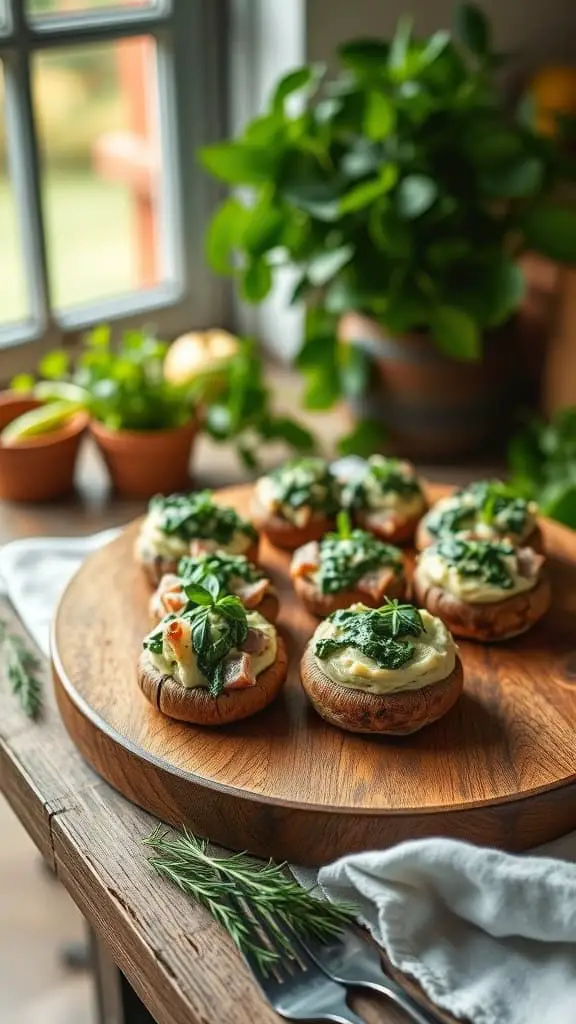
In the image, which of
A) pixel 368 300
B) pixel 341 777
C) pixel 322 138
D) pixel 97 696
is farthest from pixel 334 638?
pixel 322 138

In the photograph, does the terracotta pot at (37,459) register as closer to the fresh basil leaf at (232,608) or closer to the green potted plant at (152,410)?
the green potted plant at (152,410)

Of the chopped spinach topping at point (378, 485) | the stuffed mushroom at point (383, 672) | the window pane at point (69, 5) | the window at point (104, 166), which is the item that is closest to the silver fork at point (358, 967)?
the stuffed mushroom at point (383, 672)

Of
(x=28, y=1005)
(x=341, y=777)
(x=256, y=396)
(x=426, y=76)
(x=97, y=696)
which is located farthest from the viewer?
(x=28, y=1005)

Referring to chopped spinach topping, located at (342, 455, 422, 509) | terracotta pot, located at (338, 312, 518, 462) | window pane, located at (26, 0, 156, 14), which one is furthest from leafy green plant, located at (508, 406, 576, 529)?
window pane, located at (26, 0, 156, 14)

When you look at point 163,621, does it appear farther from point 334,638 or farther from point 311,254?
point 311,254

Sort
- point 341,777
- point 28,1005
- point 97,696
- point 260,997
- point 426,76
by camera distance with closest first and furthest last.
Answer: point 260,997 < point 341,777 < point 97,696 < point 426,76 < point 28,1005

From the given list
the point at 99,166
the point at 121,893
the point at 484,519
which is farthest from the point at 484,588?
the point at 99,166

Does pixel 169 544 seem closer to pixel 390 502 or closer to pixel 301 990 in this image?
pixel 390 502
